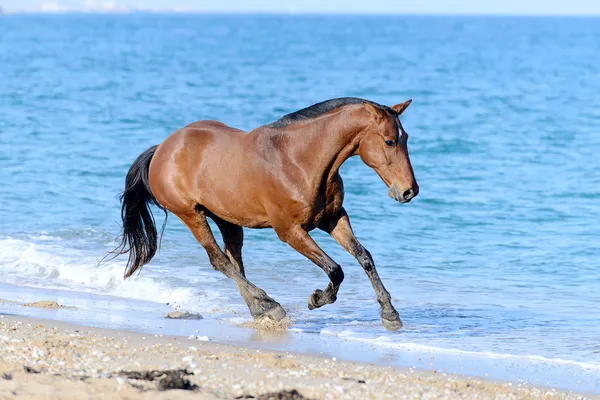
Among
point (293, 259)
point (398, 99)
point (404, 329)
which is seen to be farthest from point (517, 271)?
point (398, 99)

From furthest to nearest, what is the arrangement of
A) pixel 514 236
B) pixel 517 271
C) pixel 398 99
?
1. pixel 398 99
2. pixel 514 236
3. pixel 517 271

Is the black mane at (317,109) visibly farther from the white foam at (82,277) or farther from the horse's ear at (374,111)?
the white foam at (82,277)

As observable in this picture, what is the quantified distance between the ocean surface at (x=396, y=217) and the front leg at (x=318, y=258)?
14.6 inches

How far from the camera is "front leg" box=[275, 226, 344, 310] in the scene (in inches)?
294

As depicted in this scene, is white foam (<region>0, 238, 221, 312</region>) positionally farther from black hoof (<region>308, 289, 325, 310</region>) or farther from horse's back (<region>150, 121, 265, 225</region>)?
black hoof (<region>308, 289, 325, 310</region>)

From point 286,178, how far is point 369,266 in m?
0.84

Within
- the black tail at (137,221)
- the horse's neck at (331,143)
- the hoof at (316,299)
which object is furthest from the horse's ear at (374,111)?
the black tail at (137,221)

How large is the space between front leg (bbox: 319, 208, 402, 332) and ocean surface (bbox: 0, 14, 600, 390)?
0.19 meters

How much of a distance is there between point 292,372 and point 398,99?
1158 inches

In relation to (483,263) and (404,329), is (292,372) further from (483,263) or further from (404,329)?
(483,263)

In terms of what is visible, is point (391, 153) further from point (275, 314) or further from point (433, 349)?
point (275, 314)

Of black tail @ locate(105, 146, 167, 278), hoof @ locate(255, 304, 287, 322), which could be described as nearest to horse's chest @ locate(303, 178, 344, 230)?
hoof @ locate(255, 304, 287, 322)

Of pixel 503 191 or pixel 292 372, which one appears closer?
pixel 292 372

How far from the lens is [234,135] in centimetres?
812
